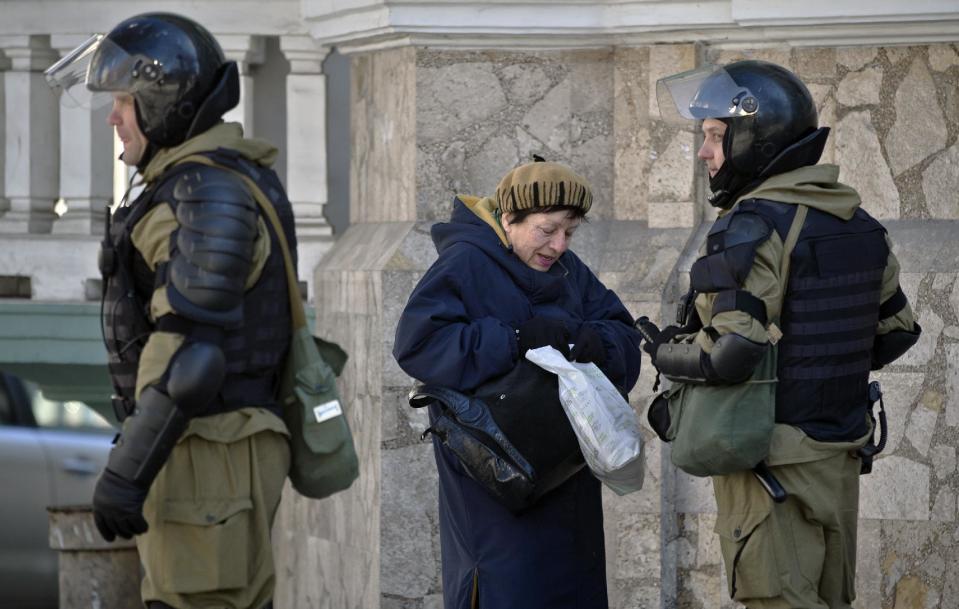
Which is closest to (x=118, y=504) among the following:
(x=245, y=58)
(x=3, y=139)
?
(x=245, y=58)

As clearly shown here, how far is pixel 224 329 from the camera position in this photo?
4.53 m

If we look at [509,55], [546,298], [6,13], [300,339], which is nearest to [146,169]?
[300,339]

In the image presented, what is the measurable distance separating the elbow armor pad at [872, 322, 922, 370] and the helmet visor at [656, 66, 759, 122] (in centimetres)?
71

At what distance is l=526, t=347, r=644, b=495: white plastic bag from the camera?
4793mm

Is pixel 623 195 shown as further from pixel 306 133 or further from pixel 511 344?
pixel 511 344

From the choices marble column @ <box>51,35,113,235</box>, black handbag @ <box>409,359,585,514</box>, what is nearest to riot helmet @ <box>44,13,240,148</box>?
black handbag @ <box>409,359,585,514</box>

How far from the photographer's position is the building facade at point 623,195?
6.29 meters

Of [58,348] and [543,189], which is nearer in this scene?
[543,189]

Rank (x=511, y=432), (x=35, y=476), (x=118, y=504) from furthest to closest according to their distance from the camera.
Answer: (x=35, y=476) → (x=511, y=432) → (x=118, y=504)

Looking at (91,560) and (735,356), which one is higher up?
(735,356)

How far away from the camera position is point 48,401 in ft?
25.5

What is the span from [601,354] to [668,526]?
1767mm

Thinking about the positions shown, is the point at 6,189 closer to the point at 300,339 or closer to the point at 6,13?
the point at 6,13

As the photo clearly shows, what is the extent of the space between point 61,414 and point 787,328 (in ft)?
12.8
